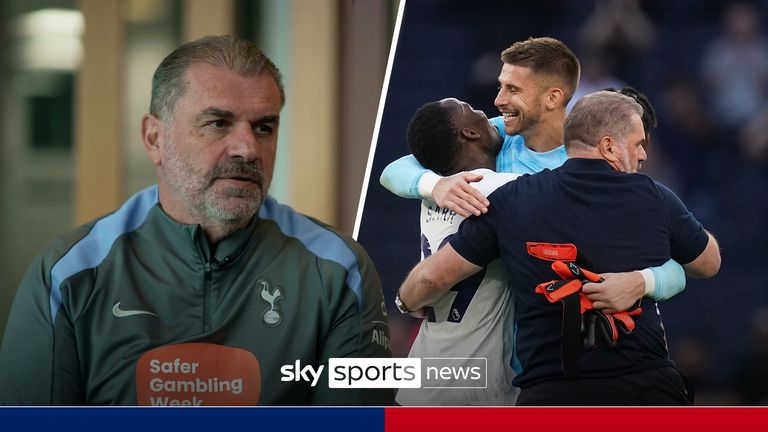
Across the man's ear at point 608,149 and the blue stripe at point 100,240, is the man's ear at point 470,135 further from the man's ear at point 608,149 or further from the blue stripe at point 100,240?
the blue stripe at point 100,240

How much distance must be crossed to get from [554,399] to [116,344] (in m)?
1.32

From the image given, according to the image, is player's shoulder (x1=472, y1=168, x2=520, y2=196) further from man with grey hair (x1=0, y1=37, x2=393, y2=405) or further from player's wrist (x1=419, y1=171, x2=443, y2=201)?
man with grey hair (x1=0, y1=37, x2=393, y2=405)

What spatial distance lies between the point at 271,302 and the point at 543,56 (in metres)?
1.12

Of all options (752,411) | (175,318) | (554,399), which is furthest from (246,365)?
(752,411)

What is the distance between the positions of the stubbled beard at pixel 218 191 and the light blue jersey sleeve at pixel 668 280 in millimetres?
1211

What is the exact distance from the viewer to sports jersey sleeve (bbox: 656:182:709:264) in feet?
10.5

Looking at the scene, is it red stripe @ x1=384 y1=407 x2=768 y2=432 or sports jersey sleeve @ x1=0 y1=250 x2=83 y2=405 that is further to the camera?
red stripe @ x1=384 y1=407 x2=768 y2=432

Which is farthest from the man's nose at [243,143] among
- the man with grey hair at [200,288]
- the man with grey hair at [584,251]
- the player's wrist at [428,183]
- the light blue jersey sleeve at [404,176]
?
the man with grey hair at [584,251]

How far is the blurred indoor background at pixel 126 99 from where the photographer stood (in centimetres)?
321

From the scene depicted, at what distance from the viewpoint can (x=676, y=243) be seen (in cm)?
320

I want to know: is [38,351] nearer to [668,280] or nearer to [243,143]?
[243,143]

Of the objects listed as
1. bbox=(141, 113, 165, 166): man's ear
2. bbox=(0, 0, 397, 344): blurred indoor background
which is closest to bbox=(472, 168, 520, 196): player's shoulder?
bbox=(0, 0, 397, 344): blurred indoor background

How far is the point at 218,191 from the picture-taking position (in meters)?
3.20

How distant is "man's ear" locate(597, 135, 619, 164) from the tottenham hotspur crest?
1.06 metres
